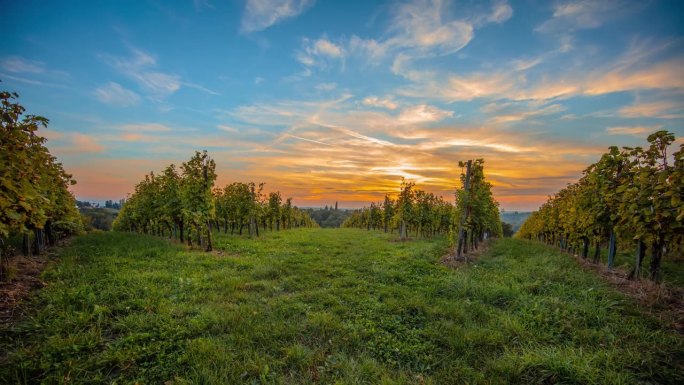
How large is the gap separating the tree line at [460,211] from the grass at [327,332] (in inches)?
227

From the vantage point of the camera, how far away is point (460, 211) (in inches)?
625

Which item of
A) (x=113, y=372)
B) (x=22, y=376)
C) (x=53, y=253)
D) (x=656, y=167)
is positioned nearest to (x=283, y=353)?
(x=113, y=372)

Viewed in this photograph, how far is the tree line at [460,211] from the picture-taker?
1498cm

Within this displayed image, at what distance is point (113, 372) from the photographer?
453 cm

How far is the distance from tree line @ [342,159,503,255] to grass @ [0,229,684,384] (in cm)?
→ 576

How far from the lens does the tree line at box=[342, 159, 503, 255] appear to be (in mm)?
14984

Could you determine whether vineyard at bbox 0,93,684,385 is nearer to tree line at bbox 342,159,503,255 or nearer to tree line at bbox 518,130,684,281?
tree line at bbox 518,130,684,281

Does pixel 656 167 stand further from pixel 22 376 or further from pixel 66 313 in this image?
pixel 66 313

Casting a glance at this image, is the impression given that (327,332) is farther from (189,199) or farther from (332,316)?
(189,199)

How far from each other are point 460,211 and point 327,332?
1252 centimetres

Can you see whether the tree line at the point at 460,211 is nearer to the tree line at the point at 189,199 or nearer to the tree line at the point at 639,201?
the tree line at the point at 639,201

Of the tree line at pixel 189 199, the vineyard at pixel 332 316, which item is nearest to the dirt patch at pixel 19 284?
the vineyard at pixel 332 316

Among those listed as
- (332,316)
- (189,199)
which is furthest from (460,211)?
(189,199)

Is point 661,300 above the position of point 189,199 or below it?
below
